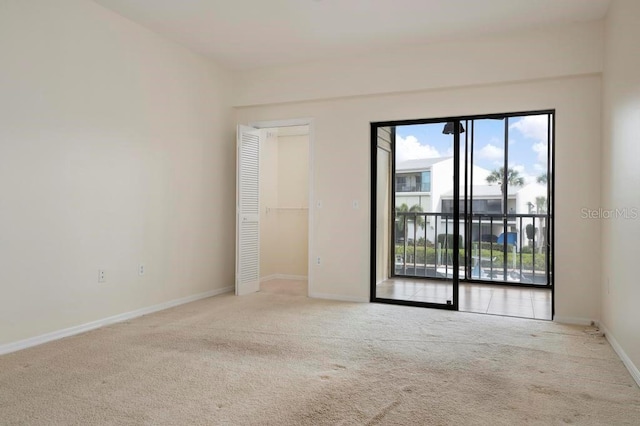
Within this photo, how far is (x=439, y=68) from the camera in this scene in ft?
14.6

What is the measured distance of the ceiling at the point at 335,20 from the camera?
143 inches

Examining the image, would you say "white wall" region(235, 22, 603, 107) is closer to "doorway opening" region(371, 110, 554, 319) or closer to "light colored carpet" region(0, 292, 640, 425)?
"doorway opening" region(371, 110, 554, 319)

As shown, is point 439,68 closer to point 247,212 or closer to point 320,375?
point 247,212

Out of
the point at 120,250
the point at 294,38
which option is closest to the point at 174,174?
the point at 120,250

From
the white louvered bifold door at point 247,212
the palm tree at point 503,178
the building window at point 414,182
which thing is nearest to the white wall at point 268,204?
the white louvered bifold door at point 247,212

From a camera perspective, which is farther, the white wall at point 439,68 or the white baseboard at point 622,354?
the white wall at point 439,68

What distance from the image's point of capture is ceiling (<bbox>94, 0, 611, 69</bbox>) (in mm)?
3625

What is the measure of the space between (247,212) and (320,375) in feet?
9.69

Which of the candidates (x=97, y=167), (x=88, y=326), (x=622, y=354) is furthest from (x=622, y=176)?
(x=88, y=326)

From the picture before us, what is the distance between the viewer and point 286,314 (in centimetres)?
421

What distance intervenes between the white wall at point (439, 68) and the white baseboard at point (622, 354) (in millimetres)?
2306

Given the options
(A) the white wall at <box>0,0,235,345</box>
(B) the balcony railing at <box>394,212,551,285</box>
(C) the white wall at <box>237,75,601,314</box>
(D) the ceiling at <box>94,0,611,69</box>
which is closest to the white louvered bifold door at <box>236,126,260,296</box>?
(A) the white wall at <box>0,0,235,345</box>

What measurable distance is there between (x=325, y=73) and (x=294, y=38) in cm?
70

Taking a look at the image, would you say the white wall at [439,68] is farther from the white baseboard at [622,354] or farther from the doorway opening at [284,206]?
the white baseboard at [622,354]
